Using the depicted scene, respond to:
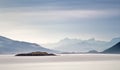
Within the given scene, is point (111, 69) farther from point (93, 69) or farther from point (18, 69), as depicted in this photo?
point (18, 69)

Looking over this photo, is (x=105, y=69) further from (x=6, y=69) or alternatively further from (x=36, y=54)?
(x=36, y=54)

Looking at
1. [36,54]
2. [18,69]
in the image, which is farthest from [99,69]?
[36,54]

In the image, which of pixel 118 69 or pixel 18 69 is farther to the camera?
pixel 18 69

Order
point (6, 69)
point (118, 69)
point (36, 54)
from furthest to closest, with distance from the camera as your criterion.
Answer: point (36, 54)
point (6, 69)
point (118, 69)

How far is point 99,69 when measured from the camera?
5691cm

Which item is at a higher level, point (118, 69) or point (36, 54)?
→ point (36, 54)

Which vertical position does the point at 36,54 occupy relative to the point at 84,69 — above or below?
above

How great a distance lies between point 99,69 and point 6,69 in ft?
47.5

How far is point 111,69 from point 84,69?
422cm

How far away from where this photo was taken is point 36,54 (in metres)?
199

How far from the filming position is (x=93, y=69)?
188ft

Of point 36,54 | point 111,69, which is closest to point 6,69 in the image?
point 111,69

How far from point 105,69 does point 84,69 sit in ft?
10.5

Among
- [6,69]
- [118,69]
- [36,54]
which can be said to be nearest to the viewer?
[118,69]
